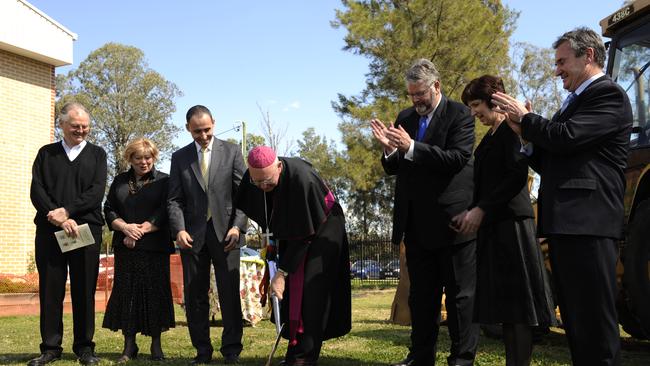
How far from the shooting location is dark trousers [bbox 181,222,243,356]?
19.5 ft

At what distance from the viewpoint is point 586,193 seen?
11.4ft

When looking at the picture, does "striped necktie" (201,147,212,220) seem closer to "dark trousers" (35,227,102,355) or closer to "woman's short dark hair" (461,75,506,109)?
"dark trousers" (35,227,102,355)

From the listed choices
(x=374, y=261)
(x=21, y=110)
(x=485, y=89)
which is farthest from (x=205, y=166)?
(x=374, y=261)

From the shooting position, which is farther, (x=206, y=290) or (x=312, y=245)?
(x=206, y=290)

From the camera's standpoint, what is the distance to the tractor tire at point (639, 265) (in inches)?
200

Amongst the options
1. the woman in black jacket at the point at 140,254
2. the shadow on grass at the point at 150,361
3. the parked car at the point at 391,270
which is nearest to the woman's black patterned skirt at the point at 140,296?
the woman in black jacket at the point at 140,254

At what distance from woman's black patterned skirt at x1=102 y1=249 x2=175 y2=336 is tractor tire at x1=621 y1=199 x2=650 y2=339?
386 centimetres

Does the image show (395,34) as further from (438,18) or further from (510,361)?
(510,361)

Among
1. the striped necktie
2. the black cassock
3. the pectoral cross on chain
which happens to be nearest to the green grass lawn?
the black cassock

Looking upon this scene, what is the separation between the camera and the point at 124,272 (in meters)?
6.36

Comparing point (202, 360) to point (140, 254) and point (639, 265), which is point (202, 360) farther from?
point (639, 265)

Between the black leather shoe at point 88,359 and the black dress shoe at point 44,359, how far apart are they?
0.71ft

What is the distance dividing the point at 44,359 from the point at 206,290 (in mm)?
1453

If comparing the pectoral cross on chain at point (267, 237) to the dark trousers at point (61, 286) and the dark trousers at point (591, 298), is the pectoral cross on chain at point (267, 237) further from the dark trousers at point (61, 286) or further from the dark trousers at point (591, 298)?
the dark trousers at point (591, 298)
